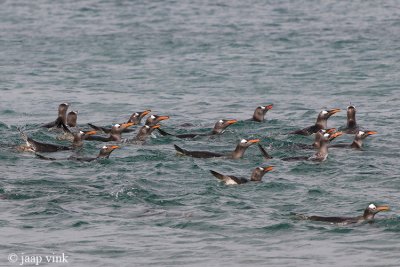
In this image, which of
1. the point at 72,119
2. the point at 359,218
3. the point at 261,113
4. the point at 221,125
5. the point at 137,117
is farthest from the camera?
the point at 261,113

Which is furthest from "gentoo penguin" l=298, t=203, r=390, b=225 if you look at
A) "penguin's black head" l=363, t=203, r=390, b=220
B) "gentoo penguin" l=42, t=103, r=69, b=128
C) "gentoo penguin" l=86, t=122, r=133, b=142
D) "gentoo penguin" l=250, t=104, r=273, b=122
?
"gentoo penguin" l=42, t=103, r=69, b=128

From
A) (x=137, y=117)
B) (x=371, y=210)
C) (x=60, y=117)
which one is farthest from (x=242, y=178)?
(x=60, y=117)

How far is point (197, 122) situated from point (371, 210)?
10789 mm

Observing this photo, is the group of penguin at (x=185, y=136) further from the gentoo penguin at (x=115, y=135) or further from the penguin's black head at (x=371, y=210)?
the penguin's black head at (x=371, y=210)

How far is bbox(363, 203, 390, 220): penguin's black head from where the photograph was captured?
18188mm

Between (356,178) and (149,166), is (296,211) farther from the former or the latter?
(149,166)

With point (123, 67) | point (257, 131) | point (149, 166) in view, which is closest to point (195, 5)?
point (123, 67)

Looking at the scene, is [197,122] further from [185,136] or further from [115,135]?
[115,135]

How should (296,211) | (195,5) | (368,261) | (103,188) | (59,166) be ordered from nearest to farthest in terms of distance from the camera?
1. (368,261)
2. (296,211)
3. (103,188)
4. (59,166)
5. (195,5)

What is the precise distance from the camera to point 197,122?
28.5 m

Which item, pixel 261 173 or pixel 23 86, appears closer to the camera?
pixel 261 173

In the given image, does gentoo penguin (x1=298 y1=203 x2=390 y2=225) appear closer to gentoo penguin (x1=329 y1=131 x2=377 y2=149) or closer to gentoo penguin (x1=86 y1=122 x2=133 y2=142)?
gentoo penguin (x1=329 y1=131 x2=377 y2=149)

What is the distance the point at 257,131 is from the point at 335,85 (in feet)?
26.5

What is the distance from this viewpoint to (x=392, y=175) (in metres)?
21.7
